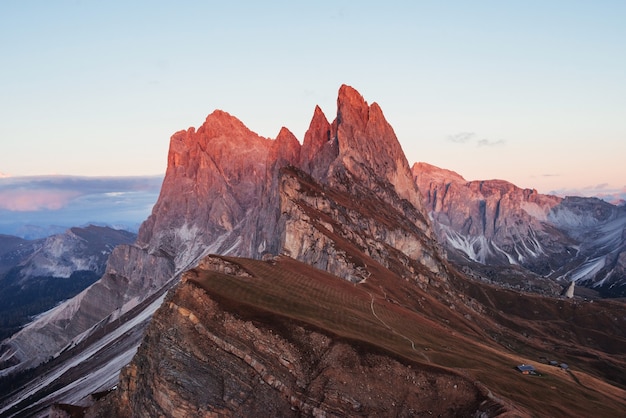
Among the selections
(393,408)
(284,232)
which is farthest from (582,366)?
(393,408)

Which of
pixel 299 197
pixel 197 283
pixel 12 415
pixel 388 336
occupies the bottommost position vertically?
pixel 12 415

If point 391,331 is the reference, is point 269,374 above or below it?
below

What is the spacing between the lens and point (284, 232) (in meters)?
138

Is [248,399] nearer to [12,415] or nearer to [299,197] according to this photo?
[299,197]

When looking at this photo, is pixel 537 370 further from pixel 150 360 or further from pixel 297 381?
pixel 150 360

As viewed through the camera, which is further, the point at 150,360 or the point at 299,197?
the point at 299,197

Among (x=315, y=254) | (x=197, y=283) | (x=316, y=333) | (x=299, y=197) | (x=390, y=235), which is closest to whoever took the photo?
(x=316, y=333)

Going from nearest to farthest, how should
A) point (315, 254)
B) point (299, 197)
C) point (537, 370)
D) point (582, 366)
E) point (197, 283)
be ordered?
point (197, 283), point (537, 370), point (315, 254), point (582, 366), point (299, 197)

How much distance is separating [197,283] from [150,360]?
1195 cm

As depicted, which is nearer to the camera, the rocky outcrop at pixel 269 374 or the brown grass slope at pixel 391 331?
the rocky outcrop at pixel 269 374

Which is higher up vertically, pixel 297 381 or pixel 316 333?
pixel 316 333

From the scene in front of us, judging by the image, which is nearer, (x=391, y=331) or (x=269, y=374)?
(x=269, y=374)

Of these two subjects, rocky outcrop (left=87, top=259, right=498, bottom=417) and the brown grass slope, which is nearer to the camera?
rocky outcrop (left=87, top=259, right=498, bottom=417)

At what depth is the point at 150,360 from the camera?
2402 inches
